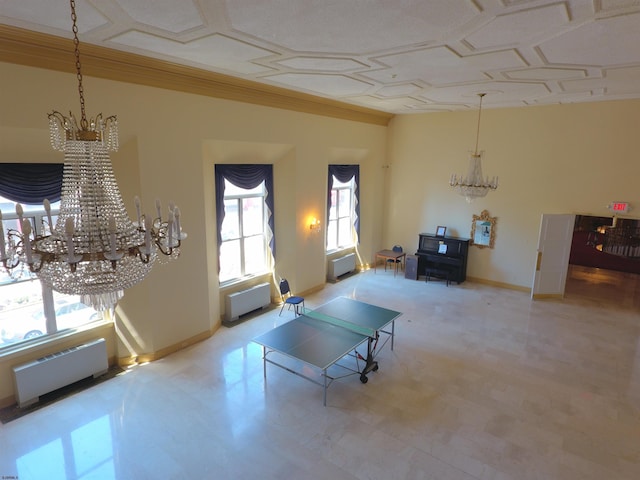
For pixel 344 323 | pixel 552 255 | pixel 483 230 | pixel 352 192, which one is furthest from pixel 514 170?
pixel 344 323

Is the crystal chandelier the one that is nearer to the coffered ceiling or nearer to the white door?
the coffered ceiling

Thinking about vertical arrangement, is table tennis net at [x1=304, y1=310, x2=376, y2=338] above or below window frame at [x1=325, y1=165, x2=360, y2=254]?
below

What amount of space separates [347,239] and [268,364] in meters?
5.88

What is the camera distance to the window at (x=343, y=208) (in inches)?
415

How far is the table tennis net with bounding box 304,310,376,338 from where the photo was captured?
6.07 m

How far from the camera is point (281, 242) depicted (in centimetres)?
890

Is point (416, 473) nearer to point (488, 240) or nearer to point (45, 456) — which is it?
point (45, 456)

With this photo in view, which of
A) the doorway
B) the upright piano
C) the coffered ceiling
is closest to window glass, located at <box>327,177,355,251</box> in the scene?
the upright piano

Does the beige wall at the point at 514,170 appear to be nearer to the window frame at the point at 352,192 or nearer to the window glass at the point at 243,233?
the window frame at the point at 352,192

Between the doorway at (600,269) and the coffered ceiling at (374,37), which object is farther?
the doorway at (600,269)

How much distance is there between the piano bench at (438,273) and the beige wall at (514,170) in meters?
0.74

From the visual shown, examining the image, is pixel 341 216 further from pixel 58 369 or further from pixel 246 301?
pixel 58 369

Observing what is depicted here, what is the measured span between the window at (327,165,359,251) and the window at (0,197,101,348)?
6383mm

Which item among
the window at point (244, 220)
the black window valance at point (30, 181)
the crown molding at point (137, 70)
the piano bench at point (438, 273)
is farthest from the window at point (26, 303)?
the piano bench at point (438, 273)
